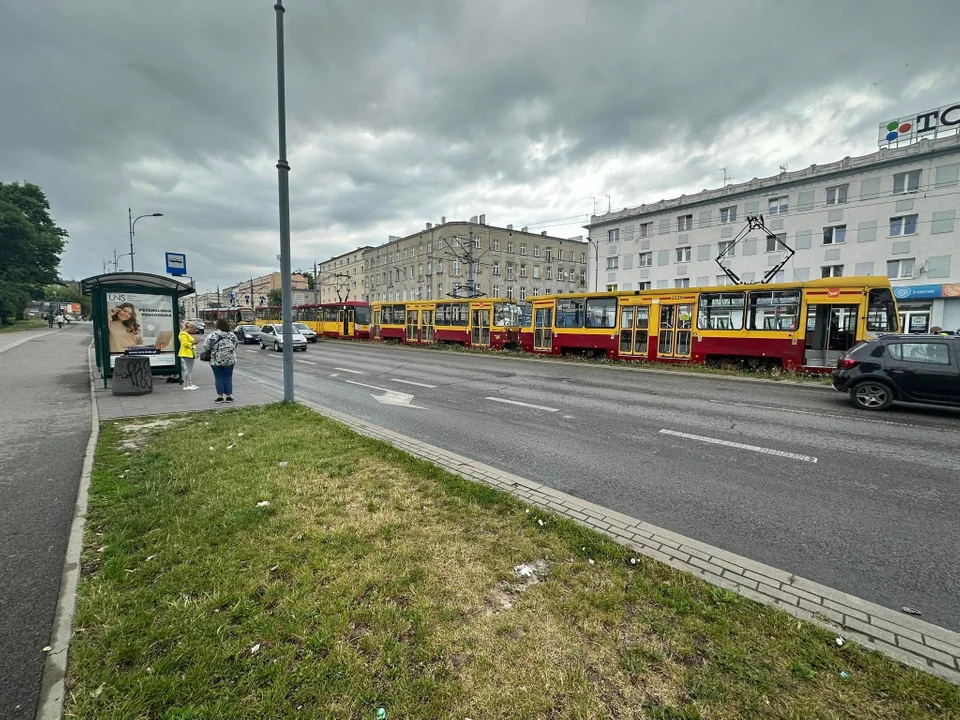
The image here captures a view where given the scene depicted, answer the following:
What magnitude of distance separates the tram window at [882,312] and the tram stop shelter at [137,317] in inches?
781

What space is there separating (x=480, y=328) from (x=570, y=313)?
268 inches

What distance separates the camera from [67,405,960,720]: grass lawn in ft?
6.59

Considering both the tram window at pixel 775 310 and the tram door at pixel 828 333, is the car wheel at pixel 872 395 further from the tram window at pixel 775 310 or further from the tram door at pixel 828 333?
the tram window at pixel 775 310

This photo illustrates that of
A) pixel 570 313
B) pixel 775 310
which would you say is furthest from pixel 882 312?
pixel 570 313

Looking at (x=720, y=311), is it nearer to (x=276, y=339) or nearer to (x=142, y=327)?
(x=142, y=327)

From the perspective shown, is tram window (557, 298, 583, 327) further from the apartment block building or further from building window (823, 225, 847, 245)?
the apartment block building

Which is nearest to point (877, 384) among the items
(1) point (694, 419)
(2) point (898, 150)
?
(1) point (694, 419)

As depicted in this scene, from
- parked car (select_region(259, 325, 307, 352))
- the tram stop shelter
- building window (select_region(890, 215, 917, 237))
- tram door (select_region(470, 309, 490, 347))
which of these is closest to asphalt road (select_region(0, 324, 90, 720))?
the tram stop shelter

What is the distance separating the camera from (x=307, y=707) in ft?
6.47

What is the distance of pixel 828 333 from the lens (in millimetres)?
13789

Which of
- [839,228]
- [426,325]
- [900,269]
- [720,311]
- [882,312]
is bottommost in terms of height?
[426,325]

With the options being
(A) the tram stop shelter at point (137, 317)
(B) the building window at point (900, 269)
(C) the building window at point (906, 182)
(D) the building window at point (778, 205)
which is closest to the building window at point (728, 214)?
(D) the building window at point (778, 205)

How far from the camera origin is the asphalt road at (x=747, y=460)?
350 cm

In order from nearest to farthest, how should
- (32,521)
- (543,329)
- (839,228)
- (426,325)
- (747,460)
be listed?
1. (32,521)
2. (747,460)
3. (543,329)
4. (426,325)
5. (839,228)
